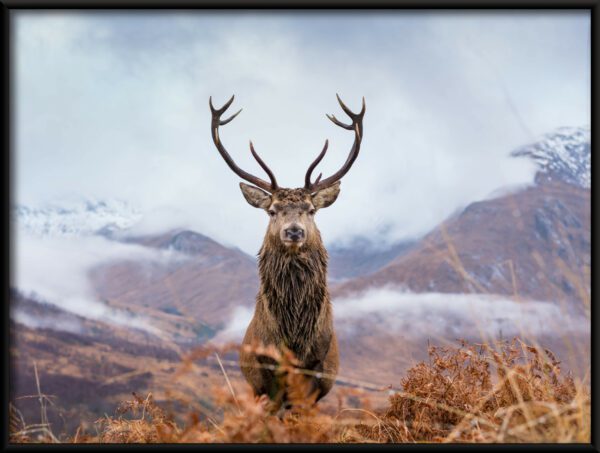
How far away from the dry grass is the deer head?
1.63m

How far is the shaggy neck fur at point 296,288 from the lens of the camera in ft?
21.3

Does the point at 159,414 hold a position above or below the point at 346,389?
below

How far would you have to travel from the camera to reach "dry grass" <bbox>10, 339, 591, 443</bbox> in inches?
136

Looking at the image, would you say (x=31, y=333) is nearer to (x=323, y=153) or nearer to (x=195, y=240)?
(x=195, y=240)

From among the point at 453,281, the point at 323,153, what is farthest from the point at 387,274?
the point at 323,153

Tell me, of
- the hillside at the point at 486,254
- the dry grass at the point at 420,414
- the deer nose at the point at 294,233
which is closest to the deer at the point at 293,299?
the deer nose at the point at 294,233

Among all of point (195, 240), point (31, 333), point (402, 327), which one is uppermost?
point (195, 240)

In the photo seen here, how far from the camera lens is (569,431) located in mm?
3445

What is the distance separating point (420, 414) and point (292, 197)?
265cm

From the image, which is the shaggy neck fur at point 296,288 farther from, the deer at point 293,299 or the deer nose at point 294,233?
the deer nose at point 294,233

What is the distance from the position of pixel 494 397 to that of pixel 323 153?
3144 millimetres

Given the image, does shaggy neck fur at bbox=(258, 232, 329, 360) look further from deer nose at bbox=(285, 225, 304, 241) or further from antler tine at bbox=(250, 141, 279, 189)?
antler tine at bbox=(250, 141, 279, 189)

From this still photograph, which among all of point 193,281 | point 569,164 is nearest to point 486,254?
point 193,281

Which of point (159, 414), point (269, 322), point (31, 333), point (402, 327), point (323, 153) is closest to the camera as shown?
point (159, 414)
